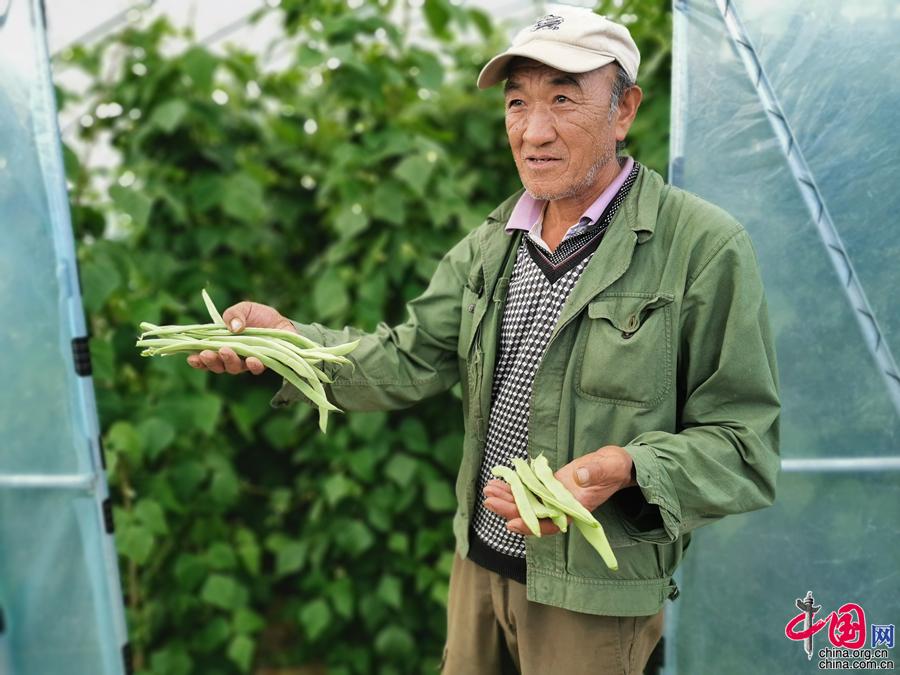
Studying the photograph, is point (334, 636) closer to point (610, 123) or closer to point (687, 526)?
point (687, 526)

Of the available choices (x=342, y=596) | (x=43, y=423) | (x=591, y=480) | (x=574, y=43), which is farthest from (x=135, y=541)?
(x=574, y=43)

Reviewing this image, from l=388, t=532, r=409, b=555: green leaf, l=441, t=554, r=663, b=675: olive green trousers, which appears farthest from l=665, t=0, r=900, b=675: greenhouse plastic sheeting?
l=388, t=532, r=409, b=555: green leaf

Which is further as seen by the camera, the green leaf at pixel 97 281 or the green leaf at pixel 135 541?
the green leaf at pixel 135 541

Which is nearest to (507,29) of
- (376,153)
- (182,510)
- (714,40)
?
(376,153)

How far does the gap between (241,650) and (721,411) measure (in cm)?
246

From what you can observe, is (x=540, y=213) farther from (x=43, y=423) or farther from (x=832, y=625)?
(x=43, y=423)

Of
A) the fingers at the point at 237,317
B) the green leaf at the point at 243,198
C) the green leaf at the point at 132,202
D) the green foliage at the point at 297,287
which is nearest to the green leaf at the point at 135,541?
the green foliage at the point at 297,287

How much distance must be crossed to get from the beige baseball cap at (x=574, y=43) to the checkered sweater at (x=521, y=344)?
28cm

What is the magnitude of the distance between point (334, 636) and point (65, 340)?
192 centimetres

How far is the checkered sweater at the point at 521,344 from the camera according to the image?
1.88m

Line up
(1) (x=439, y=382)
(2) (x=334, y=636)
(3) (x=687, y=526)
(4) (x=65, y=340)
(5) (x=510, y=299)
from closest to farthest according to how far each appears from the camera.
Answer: (3) (x=687, y=526), (5) (x=510, y=299), (1) (x=439, y=382), (4) (x=65, y=340), (2) (x=334, y=636)

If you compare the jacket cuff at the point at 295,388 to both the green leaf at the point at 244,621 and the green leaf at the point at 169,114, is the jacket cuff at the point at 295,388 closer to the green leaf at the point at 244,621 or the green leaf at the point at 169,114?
the green leaf at the point at 169,114

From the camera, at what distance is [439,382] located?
2176 mm

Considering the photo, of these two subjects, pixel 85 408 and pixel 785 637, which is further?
pixel 85 408
